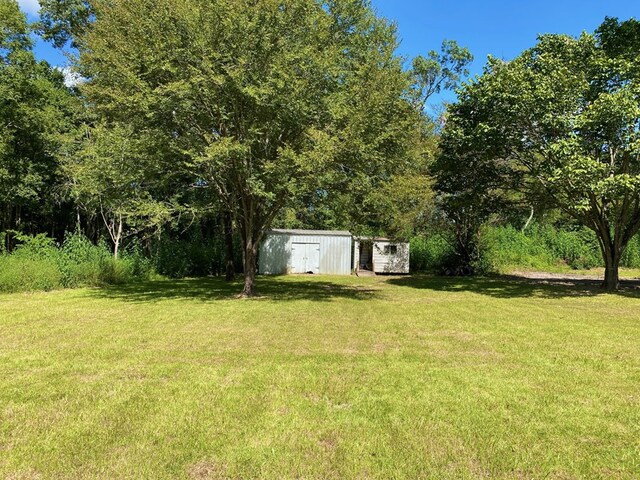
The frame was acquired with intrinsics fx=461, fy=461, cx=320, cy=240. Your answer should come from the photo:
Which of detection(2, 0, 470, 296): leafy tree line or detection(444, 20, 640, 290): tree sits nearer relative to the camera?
detection(2, 0, 470, 296): leafy tree line

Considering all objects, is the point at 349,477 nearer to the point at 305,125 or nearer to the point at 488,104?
the point at 305,125

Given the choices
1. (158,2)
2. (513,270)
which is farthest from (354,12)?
(513,270)

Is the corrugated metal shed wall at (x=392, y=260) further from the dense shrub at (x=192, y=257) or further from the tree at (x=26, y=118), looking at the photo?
the tree at (x=26, y=118)

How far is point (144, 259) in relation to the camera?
67.1 feet

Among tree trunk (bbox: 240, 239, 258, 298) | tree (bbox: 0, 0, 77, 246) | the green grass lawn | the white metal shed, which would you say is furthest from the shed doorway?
the green grass lawn

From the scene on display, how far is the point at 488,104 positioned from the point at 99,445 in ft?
47.3

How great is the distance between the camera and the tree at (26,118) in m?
19.4

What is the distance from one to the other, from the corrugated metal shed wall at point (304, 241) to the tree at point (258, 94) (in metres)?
11.9

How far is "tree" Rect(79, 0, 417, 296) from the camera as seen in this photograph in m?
10.9

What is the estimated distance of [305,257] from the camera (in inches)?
1015

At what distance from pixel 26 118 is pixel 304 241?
14.2 m

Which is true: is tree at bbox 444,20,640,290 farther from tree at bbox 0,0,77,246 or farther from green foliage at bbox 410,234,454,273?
tree at bbox 0,0,77,246

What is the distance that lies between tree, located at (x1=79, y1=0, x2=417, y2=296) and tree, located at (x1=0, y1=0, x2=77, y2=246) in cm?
923

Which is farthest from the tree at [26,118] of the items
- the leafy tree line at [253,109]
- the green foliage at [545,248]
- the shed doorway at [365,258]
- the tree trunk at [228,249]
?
the green foliage at [545,248]
